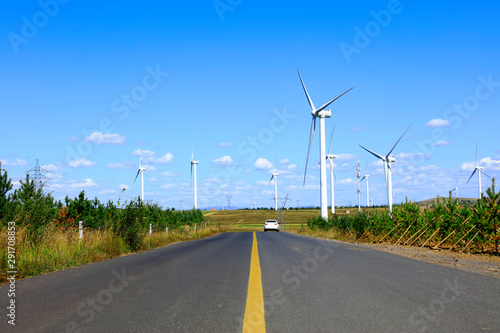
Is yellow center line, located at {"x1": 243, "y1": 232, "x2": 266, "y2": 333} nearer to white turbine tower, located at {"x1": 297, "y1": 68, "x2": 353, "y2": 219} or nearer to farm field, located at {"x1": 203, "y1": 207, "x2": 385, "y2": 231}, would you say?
white turbine tower, located at {"x1": 297, "y1": 68, "x2": 353, "y2": 219}

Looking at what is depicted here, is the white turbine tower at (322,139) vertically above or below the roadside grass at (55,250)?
above

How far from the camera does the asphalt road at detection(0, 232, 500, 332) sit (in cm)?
512

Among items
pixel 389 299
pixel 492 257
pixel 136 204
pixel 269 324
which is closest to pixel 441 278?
pixel 389 299

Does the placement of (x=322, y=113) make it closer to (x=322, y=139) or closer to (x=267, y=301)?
(x=322, y=139)

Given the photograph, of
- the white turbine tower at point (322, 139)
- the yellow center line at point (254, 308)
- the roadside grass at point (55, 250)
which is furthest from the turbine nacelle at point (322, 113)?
the yellow center line at point (254, 308)

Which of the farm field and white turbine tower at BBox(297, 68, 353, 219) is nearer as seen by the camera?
white turbine tower at BBox(297, 68, 353, 219)

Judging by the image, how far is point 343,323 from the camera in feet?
17.0

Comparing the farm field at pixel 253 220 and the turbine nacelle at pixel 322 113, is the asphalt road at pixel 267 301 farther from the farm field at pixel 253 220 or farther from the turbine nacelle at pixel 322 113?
the farm field at pixel 253 220

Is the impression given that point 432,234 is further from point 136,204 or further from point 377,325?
point 377,325

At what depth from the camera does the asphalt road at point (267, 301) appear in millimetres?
5125

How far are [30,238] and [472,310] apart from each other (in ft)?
39.3

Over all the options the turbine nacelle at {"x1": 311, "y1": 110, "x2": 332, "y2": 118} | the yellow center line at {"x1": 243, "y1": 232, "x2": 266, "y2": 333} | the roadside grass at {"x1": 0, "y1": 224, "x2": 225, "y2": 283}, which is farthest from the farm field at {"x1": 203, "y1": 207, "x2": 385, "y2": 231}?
the yellow center line at {"x1": 243, "y1": 232, "x2": 266, "y2": 333}

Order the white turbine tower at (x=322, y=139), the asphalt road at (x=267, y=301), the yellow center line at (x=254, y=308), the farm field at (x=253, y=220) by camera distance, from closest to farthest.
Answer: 1. the yellow center line at (x=254, y=308)
2. the asphalt road at (x=267, y=301)
3. the white turbine tower at (x=322, y=139)
4. the farm field at (x=253, y=220)

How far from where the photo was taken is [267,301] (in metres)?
6.59
